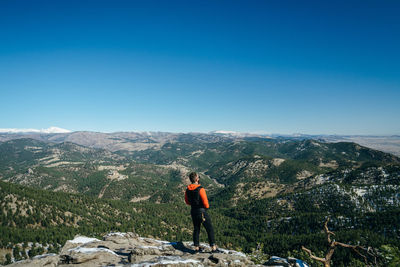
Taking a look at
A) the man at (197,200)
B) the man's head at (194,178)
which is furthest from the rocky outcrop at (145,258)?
the man's head at (194,178)

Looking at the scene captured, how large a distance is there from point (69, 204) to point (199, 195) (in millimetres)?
174519

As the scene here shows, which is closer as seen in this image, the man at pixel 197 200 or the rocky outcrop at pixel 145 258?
the man at pixel 197 200

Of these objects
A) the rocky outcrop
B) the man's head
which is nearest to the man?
the man's head

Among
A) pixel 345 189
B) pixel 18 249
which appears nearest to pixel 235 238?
pixel 345 189

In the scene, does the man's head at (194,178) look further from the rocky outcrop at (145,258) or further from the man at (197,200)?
the rocky outcrop at (145,258)

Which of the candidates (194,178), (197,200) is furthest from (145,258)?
(194,178)

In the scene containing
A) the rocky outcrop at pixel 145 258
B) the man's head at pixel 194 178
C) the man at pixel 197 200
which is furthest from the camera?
the rocky outcrop at pixel 145 258

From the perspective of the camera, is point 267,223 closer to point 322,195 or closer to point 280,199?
point 280,199

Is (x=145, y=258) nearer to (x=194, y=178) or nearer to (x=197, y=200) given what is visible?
(x=197, y=200)

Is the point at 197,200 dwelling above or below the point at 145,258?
above

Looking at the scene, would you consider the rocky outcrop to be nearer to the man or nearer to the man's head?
the man

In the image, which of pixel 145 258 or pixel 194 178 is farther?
pixel 145 258

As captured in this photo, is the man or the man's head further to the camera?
the man

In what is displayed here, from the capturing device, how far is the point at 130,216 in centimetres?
16438
